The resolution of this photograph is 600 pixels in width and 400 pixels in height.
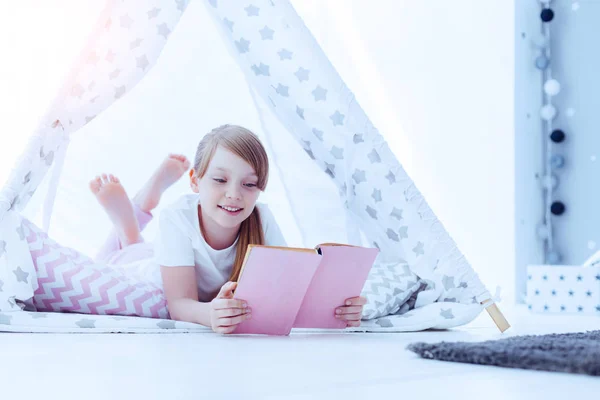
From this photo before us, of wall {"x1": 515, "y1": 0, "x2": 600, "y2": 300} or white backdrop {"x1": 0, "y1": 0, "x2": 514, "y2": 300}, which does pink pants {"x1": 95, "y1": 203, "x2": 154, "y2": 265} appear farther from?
wall {"x1": 515, "y1": 0, "x2": 600, "y2": 300}

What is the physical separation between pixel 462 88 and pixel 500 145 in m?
0.31

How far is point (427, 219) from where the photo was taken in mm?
1568

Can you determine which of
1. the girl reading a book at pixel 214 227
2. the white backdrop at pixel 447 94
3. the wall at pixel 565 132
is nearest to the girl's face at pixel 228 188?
the girl reading a book at pixel 214 227

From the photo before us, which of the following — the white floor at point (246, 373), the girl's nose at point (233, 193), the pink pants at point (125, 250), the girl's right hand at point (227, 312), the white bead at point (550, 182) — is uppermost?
the white bead at point (550, 182)

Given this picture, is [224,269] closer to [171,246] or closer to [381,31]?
[171,246]

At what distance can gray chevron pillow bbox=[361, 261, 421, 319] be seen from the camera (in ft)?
5.04

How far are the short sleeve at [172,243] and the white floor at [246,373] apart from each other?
28 centimetres

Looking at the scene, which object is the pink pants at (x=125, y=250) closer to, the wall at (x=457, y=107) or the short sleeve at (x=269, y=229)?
the short sleeve at (x=269, y=229)

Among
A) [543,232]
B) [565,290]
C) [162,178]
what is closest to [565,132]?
[543,232]

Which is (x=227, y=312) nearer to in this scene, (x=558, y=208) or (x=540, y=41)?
(x=558, y=208)

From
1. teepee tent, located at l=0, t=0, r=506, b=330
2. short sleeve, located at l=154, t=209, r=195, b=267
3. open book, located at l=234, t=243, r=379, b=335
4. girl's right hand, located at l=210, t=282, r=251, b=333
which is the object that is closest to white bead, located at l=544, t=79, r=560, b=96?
teepee tent, located at l=0, t=0, r=506, b=330

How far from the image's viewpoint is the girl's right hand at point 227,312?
123 cm

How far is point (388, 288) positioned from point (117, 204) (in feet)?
2.78

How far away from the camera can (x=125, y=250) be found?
2033 millimetres
